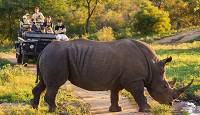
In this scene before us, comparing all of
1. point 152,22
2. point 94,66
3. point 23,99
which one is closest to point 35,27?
point 23,99

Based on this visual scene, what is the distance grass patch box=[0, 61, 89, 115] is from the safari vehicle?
4.49 m

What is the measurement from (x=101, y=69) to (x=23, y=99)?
2.37 meters

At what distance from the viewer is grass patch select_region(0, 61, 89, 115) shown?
9.71 meters

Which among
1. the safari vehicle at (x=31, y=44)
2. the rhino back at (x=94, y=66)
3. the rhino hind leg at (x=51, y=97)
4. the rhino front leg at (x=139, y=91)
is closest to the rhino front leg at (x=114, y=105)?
the rhino back at (x=94, y=66)

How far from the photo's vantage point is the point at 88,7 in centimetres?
4750

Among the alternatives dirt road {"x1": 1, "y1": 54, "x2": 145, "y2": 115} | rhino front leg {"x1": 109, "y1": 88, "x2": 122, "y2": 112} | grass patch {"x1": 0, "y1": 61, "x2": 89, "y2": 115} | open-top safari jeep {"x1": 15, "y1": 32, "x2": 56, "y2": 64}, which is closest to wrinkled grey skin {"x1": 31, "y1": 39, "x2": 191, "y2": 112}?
rhino front leg {"x1": 109, "y1": 88, "x2": 122, "y2": 112}

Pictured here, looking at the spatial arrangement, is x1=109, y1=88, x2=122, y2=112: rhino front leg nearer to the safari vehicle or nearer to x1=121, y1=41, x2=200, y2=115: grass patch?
x1=121, y1=41, x2=200, y2=115: grass patch

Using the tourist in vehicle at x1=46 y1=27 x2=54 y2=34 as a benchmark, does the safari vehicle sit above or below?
below

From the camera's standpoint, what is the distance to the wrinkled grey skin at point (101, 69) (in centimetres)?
974

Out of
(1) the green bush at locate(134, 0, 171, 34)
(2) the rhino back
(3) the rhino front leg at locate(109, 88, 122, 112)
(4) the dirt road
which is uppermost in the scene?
(2) the rhino back

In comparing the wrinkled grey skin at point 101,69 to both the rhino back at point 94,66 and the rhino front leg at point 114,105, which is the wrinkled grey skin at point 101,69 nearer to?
the rhino back at point 94,66

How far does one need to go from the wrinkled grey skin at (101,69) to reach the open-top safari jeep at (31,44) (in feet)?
31.1

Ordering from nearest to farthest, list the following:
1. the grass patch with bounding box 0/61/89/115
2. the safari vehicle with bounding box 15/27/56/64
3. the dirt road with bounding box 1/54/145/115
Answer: the grass patch with bounding box 0/61/89/115 < the dirt road with bounding box 1/54/145/115 < the safari vehicle with bounding box 15/27/56/64

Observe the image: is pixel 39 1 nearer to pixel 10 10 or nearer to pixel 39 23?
pixel 10 10
